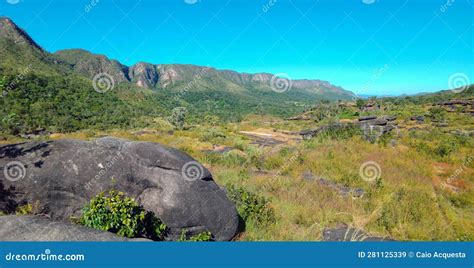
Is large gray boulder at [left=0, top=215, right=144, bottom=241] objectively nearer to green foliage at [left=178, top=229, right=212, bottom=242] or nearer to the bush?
the bush

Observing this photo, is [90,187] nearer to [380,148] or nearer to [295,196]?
[295,196]

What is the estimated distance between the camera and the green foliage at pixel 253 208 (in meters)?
6.70

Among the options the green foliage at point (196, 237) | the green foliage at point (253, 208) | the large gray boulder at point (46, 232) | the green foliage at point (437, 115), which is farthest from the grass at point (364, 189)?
the green foliage at point (437, 115)

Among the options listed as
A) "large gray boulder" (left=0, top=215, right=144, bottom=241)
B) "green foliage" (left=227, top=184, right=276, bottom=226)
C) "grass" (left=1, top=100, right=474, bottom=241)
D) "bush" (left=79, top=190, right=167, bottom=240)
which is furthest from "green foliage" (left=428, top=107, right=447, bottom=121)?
"large gray boulder" (left=0, top=215, right=144, bottom=241)

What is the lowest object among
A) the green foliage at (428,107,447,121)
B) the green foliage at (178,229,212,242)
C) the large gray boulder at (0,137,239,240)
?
the green foliage at (178,229,212,242)

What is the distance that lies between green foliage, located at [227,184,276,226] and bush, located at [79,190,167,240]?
79.1 inches

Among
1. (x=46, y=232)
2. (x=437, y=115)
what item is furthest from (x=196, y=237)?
(x=437, y=115)

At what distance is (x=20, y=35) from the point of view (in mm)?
97562

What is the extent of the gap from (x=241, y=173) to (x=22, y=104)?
48396 millimetres

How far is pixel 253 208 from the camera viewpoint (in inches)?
271

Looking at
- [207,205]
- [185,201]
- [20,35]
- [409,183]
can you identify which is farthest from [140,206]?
[20,35]

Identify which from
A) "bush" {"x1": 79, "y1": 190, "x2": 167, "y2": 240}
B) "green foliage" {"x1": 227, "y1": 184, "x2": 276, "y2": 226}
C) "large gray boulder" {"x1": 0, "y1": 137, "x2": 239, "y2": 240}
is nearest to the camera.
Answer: "bush" {"x1": 79, "y1": 190, "x2": 167, "y2": 240}

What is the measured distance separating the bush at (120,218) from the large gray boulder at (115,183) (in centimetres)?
30

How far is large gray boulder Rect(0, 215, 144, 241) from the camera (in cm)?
455
